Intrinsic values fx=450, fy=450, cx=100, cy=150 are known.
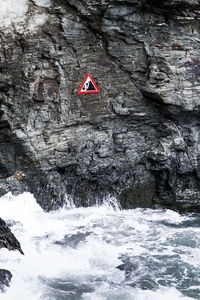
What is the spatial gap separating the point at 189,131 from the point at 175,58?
7.28 feet

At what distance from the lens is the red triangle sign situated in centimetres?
1245

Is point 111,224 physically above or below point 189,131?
below

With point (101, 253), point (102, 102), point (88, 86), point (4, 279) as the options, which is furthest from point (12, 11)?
point (4, 279)

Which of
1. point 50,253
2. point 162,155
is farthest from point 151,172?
point 50,253

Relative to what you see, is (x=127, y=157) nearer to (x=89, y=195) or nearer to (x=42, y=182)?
(x=89, y=195)

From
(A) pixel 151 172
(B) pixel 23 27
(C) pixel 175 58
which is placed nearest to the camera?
(B) pixel 23 27

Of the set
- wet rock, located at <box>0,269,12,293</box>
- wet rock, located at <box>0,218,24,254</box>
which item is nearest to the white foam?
wet rock, located at <box>0,218,24,254</box>

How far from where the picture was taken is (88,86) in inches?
492

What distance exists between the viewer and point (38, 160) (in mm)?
12031

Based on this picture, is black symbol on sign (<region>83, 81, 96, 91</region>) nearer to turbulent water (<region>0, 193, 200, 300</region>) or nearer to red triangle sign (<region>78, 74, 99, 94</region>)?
red triangle sign (<region>78, 74, 99, 94</region>)

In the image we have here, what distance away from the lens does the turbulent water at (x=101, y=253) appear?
8719 mm

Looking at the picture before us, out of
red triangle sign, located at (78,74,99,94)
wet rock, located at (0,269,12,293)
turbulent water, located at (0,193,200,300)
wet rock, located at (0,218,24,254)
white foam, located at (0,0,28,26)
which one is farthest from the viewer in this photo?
red triangle sign, located at (78,74,99,94)

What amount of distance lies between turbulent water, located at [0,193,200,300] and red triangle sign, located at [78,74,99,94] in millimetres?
3218

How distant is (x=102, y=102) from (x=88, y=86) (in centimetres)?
63
